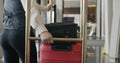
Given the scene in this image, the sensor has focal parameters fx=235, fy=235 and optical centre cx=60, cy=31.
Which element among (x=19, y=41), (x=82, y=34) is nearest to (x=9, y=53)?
(x=19, y=41)

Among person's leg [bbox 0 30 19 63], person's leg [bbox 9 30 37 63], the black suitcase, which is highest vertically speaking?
the black suitcase

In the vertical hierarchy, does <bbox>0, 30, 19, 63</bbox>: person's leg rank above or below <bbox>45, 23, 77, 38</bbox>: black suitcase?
below

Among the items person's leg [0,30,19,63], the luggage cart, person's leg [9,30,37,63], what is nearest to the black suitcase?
the luggage cart

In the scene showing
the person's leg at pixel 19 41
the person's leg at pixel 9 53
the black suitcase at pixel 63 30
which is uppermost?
the black suitcase at pixel 63 30

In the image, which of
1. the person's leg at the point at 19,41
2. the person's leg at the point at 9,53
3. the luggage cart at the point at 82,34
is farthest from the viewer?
the person's leg at the point at 9,53

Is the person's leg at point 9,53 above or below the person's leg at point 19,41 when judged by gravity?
below

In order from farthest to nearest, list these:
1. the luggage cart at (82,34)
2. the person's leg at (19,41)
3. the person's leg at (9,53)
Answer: the person's leg at (9,53), the person's leg at (19,41), the luggage cart at (82,34)

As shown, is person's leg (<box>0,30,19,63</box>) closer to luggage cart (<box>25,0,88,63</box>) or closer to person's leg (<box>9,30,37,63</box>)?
person's leg (<box>9,30,37,63</box>)

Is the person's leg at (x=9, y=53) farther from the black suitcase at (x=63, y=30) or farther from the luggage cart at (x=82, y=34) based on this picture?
the black suitcase at (x=63, y=30)

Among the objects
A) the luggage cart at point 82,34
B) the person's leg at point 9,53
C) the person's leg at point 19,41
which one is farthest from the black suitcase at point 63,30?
the person's leg at point 9,53

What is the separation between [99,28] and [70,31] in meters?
2.18

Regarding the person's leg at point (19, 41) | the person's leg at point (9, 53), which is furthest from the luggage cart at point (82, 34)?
the person's leg at point (9, 53)

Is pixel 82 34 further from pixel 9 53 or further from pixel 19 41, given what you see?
pixel 9 53

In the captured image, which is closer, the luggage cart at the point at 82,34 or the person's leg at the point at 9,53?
the luggage cart at the point at 82,34
